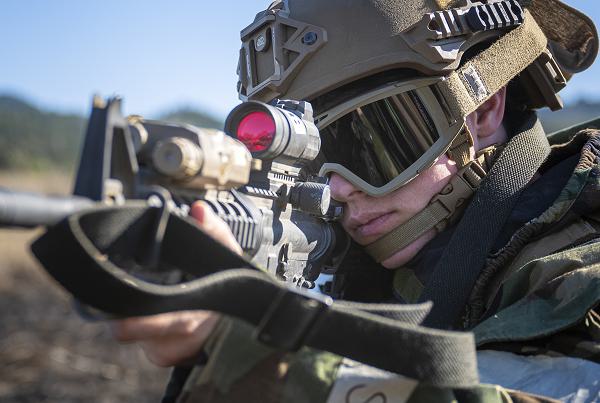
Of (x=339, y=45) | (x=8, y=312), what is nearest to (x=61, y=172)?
(x=8, y=312)

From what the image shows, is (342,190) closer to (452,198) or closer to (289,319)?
(452,198)

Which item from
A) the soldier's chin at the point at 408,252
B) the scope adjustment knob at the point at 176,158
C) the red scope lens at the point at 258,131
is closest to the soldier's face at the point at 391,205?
the soldier's chin at the point at 408,252

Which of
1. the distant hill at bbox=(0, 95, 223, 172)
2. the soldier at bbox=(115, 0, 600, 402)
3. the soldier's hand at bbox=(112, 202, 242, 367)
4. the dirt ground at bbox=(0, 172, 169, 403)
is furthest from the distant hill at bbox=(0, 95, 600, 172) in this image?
the soldier's hand at bbox=(112, 202, 242, 367)

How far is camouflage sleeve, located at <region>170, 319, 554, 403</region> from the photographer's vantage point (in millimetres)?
1789

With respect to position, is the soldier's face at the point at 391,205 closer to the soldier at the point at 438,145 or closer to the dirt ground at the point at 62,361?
the soldier at the point at 438,145

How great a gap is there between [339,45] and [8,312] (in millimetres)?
11349

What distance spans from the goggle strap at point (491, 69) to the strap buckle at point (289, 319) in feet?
5.49

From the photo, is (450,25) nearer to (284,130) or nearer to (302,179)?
(302,179)

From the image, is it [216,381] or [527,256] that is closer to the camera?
[216,381]

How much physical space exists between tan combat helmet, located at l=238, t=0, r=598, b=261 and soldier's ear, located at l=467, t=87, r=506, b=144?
0.44 feet

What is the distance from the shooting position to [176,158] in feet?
5.84

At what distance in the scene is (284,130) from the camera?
8.00ft

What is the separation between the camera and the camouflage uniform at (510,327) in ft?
5.89

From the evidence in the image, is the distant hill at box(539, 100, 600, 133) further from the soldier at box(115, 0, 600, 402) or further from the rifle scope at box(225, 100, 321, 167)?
the rifle scope at box(225, 100, 321, 167)
